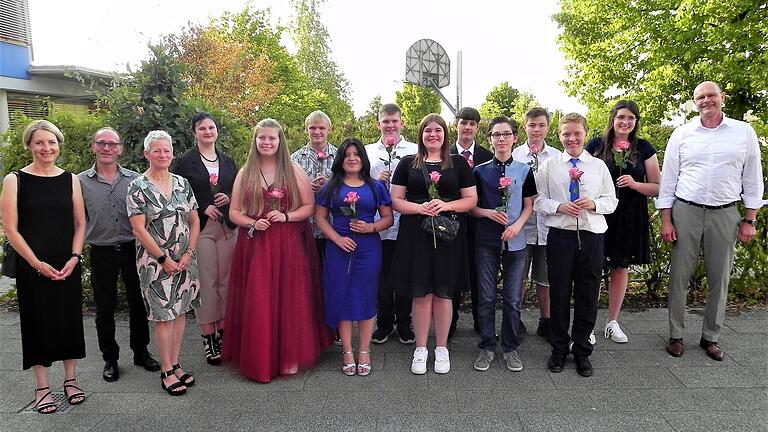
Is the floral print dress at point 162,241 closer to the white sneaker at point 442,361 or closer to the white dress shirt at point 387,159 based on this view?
the white dress shirt at point 387,159

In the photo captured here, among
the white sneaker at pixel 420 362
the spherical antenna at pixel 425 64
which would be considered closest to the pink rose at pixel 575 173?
the white sneaker at pixel 420 362

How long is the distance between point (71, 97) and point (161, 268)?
2142 cm

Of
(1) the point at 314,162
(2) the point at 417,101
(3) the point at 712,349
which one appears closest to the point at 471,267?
(1) the point at 314,162

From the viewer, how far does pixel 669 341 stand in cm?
451

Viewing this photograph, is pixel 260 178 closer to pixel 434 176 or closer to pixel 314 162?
pixel 314 162

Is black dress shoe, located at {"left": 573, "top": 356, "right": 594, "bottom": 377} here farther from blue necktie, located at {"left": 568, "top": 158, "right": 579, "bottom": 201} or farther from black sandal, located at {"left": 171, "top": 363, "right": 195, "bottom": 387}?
black sandal, located at {"left": 171, "top": 363, "right": 195, "bottom": 387}

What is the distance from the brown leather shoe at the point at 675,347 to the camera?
4.38 m

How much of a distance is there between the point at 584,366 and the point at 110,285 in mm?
4020

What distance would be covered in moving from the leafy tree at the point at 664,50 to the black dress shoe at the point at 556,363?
13231mm

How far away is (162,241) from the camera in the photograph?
146 inches

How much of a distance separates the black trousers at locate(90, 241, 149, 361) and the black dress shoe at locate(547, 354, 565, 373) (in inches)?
140

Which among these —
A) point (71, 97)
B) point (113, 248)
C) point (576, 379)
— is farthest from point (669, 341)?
point (71, 97)

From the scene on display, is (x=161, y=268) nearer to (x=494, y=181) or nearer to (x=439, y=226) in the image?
(x=439, y=226)

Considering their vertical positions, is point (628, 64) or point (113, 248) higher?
point (628, 64)
